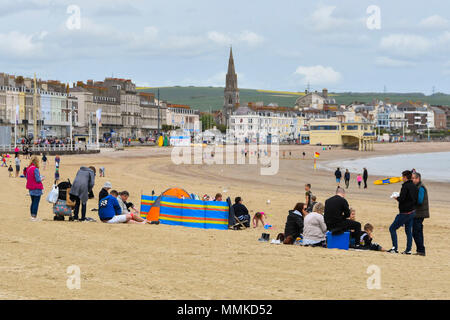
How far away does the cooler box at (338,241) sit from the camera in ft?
39.5

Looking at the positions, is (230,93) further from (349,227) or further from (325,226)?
(325,226)

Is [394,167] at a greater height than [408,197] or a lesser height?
lesser

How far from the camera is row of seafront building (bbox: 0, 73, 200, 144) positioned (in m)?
90.6

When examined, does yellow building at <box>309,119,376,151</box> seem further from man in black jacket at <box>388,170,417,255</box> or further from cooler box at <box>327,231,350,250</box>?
cooler box at <box>327,231,350,250</box>

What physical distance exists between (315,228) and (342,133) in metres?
108

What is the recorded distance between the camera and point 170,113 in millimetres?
154875

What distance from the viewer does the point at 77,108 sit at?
358ft

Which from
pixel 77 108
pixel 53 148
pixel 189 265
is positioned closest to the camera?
pixel 189 265

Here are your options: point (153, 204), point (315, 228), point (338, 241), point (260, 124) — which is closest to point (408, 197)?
point (338, 241)

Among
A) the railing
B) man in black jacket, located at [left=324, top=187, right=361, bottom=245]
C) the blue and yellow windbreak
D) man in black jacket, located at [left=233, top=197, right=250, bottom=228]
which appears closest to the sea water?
the railing

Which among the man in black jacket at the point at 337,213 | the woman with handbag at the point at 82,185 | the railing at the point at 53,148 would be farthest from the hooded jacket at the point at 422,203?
the railing at the point at 53,148

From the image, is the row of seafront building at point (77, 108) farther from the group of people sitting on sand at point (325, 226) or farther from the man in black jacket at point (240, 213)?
the group of people sitting on sand at point (325, 226)

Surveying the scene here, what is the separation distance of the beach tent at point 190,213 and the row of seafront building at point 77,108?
184ft

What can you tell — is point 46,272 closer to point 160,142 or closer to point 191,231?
point 191,231
